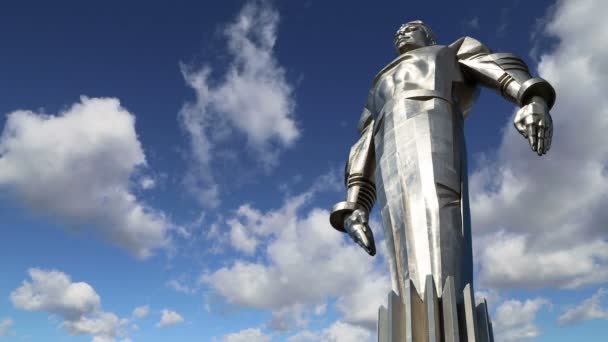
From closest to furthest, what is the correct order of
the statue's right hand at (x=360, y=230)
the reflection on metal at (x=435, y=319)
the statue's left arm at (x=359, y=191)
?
the reflection on metal at (x=435, y=319) → the statue's right hand at (x=360, y=230) → the statue's left arm at (x=359, y=191)

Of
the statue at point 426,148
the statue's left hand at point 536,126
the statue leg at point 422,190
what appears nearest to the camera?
the statue leg at point 422,190

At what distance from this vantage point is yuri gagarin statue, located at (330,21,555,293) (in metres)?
8.17

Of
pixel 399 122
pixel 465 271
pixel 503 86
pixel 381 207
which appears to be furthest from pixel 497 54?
pixel 465 271

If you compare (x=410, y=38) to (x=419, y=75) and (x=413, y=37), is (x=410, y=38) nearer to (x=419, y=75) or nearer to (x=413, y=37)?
(x=413, y=37)

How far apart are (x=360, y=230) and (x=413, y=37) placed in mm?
4568

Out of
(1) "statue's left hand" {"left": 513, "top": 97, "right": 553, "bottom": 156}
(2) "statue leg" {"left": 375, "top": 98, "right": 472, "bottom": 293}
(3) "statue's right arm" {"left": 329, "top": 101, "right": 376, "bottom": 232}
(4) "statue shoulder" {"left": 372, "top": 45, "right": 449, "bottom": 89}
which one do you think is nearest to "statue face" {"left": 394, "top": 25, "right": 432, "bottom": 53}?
(4) "statue shoulder" {"left": 372, "top": 45, "right": 449, "bottom": 89}

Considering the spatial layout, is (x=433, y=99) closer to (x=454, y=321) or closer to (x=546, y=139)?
(x=546, y=139)

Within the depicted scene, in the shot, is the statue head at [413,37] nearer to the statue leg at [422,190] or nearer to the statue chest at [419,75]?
the statue chest at [419,75]

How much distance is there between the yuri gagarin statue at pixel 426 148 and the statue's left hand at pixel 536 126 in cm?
2

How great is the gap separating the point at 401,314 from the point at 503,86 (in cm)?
495

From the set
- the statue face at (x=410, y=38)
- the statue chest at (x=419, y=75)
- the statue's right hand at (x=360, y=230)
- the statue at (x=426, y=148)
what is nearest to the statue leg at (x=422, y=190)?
the statue at (x=426, y=148)

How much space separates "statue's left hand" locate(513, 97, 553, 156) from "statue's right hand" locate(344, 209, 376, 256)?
3.33 metres

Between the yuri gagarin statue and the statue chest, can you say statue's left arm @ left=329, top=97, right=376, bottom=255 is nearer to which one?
the yuri gagarin statue

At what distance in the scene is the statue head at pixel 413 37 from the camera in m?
12.1
